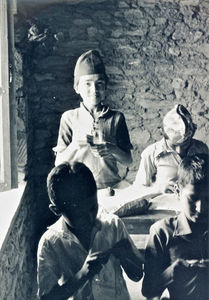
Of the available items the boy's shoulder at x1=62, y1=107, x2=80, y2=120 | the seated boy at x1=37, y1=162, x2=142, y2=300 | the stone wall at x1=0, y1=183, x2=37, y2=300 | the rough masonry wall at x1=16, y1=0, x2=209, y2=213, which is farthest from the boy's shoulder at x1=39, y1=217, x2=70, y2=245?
the boy's shoulder at x1=62, y1=107, x2=80, y2=120

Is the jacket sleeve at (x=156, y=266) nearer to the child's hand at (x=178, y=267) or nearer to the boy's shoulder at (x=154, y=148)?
the child's hand at (x=178, y=267)

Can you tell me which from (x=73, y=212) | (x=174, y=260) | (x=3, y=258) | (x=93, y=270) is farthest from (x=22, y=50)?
(x=174, y=260)

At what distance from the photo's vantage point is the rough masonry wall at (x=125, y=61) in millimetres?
3709

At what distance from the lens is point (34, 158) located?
383 centimetres

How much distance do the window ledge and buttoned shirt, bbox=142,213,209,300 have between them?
1.15 m

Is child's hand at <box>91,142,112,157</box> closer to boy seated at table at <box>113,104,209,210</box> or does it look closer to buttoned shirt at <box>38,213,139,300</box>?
boy seated at table at <box>113,104,209,210</box>

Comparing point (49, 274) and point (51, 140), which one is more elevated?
point (51, 140)

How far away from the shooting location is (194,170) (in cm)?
385

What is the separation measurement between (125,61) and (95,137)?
66 centimetres

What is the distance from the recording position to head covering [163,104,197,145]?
12.6ft

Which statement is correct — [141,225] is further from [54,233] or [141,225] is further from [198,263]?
[54,233]

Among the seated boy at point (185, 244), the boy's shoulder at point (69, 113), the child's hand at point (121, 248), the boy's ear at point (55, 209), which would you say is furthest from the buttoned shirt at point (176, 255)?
the boy's shoulder at point (69, 113)

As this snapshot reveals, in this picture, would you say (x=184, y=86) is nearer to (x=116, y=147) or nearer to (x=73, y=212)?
(x=116, y=147)

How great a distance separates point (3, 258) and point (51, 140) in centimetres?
118
